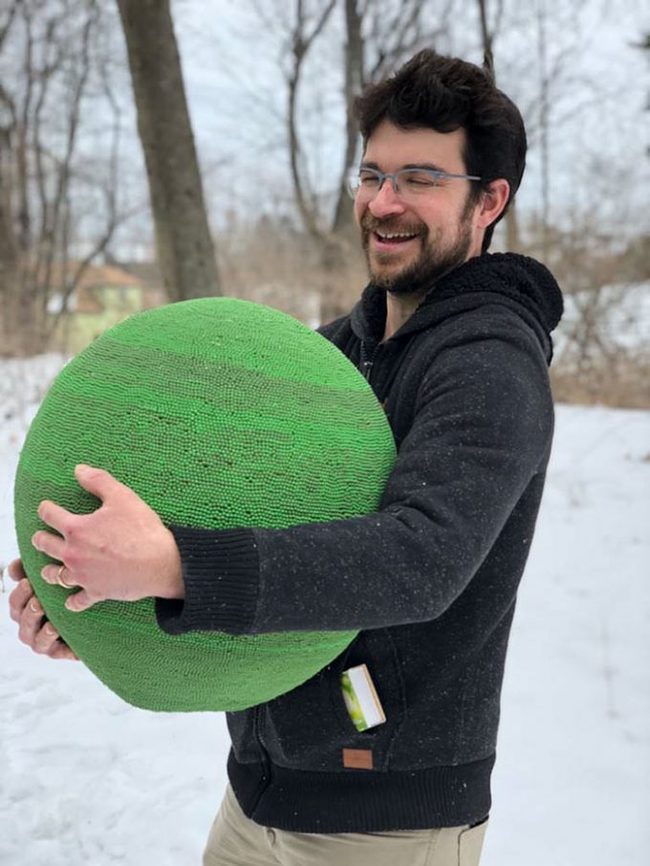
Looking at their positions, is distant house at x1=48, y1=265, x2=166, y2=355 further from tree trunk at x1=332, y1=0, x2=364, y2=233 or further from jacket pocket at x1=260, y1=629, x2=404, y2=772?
jacket pocket at x1=260, y1=629, x2=404, y2=772

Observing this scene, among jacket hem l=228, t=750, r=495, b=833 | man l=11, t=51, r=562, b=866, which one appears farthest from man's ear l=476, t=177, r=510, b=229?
jacket hem l=228, t=750, r=495, b=833

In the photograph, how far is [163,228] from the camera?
19.7 feet

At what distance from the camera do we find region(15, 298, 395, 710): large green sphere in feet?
3.93

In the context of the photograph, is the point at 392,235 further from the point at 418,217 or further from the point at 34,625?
the point at 34,625

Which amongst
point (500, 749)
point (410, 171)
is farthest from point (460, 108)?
point (500, 749)

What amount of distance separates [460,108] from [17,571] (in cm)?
118

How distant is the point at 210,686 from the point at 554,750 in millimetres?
2866

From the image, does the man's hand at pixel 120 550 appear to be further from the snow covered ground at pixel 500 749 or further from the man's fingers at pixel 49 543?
the snow covered ground at pixel 500 749

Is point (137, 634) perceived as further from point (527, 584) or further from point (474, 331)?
point (527, 584)

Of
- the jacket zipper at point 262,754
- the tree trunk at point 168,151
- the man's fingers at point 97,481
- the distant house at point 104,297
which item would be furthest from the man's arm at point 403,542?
the distant house at point 104,297

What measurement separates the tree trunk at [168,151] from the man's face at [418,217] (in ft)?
14.7

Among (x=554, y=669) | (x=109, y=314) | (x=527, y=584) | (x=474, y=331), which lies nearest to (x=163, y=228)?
(x=527, y=584)

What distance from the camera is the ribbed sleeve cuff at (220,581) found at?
3.48 ft

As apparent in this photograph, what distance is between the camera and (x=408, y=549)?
1.12m
